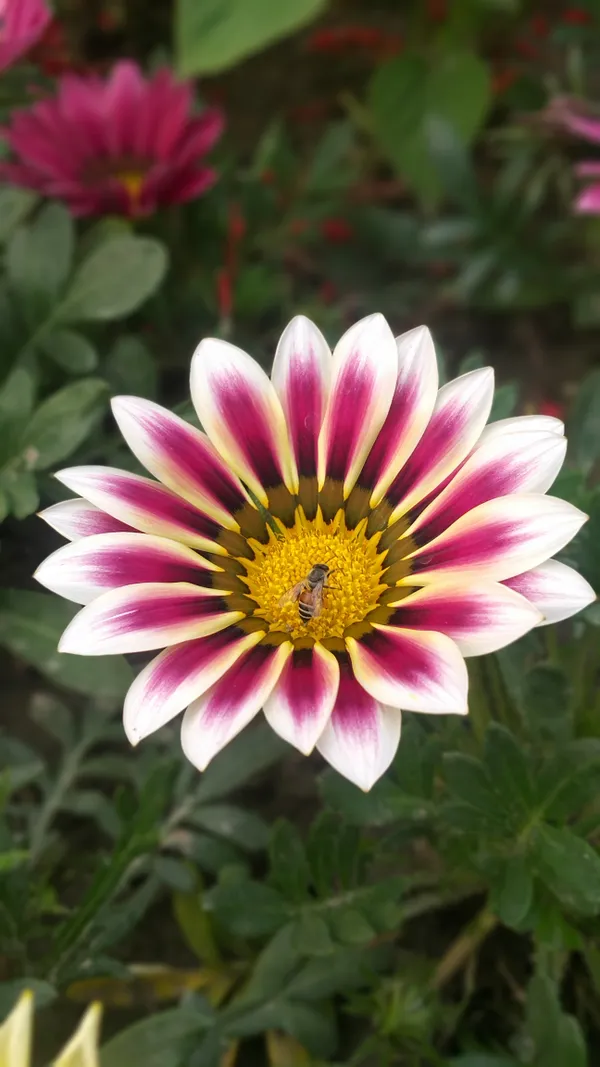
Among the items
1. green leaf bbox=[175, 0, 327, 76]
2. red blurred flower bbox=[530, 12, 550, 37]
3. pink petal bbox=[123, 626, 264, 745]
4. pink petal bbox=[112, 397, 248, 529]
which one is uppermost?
red blurred flower bbox=[530, 12, 550, 37]

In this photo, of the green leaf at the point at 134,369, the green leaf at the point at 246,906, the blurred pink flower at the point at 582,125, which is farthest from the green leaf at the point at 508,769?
the blurred pink flower at the point at 582,125

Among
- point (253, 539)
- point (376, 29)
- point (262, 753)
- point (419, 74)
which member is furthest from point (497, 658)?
point (376, 29)

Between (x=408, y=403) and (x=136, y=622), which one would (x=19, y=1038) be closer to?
(x=136, y=622)

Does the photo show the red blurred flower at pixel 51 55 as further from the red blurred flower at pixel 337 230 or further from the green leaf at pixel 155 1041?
the green leaf at pixel 155 1041

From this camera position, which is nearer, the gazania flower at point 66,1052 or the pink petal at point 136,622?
the gazania flower at point 66,1052

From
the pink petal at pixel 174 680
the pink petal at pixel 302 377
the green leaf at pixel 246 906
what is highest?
the pink petal at pixel 302 377

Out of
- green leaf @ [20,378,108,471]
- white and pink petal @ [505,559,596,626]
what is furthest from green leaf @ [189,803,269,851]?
white and pink petal @ [505,559,596,626]

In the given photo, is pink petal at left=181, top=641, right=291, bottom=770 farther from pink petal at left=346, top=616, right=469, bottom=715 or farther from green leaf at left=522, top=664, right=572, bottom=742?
green leaf at left=522, top=664, right=572, bottom=742
